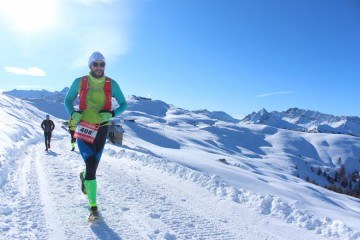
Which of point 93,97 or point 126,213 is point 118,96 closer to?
point 93,97

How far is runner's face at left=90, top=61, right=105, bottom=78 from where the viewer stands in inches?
247

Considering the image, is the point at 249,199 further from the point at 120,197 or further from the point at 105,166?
the point at 105,166

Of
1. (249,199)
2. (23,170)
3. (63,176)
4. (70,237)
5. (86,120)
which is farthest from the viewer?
(23,170)

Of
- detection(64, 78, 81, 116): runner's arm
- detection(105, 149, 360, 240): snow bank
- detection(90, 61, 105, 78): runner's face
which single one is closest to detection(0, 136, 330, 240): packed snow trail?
detection(105, 149, 360, 240): snow bank

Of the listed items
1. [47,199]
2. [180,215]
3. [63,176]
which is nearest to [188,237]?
[180,215]

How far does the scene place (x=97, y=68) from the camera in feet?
20.6

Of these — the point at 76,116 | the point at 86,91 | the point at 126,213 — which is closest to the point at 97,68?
the point at 86,91

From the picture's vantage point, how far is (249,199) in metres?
8.71

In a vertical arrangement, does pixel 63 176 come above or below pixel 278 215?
below

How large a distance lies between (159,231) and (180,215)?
1065 millimetres

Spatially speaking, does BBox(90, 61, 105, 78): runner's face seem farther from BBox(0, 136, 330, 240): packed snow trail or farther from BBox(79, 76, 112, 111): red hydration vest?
BBox(0, 136, 330, 240): packed snow trail

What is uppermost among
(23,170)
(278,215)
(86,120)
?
(86,120)

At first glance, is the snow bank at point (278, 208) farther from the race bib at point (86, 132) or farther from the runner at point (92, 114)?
the race bib at point (86, 132)

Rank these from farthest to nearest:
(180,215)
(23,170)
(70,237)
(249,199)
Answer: (23,170) < (249,199) < (180,215) < (70,237)
